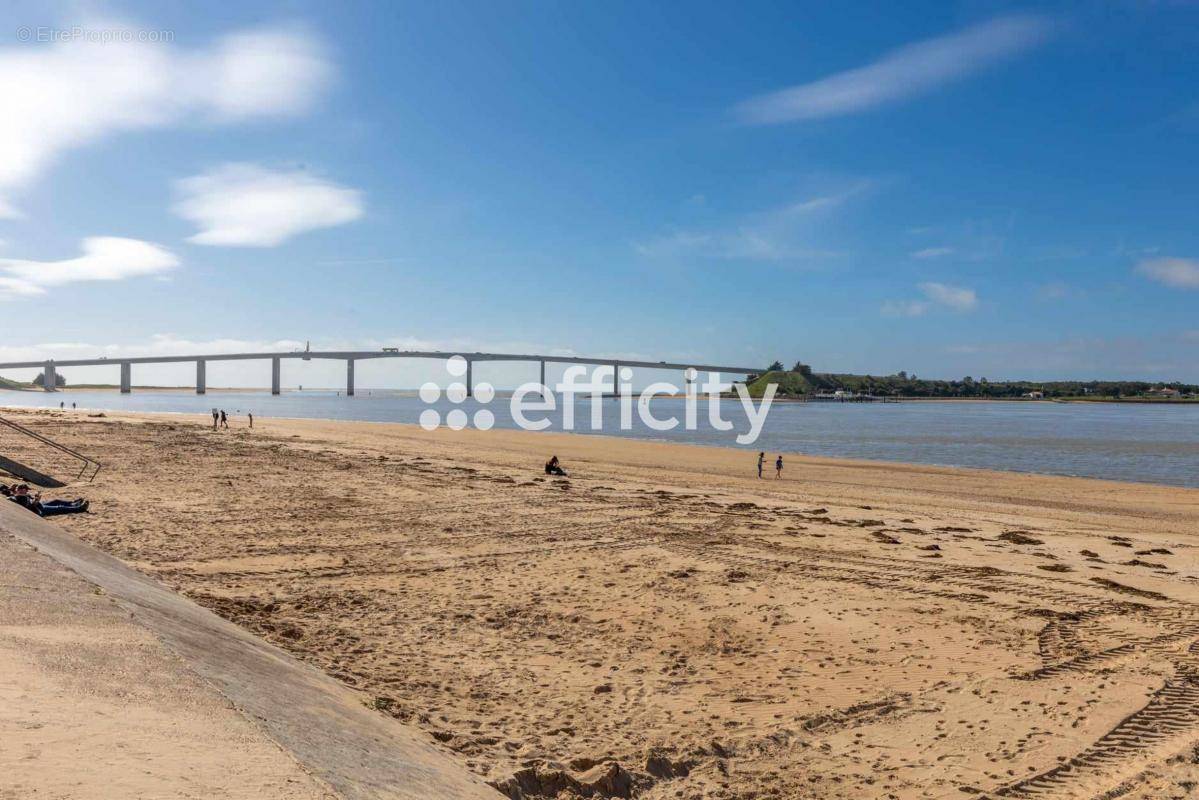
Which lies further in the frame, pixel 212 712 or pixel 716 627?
pixel 716 627

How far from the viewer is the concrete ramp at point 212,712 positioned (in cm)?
298

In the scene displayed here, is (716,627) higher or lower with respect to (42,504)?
lower

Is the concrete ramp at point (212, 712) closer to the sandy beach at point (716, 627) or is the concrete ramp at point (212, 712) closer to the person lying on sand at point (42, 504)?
the sandy beach at point (716, 627)

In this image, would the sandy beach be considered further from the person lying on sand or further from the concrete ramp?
the concrete ramp

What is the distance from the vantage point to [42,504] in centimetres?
1244

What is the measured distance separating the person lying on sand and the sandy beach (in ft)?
1.21

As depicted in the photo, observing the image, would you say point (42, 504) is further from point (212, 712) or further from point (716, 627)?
point (212, 712)

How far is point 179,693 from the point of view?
388 cm

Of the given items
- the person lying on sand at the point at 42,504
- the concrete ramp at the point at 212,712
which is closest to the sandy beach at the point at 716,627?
the person lying on sand at the point at 42,504

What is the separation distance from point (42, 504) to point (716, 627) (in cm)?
1123

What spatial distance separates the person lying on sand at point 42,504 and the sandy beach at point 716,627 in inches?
14.5

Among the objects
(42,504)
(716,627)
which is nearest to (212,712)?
(716,627)

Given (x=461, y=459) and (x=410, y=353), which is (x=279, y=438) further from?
(x=410, y=353)

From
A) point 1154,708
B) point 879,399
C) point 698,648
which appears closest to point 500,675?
point 698,648
